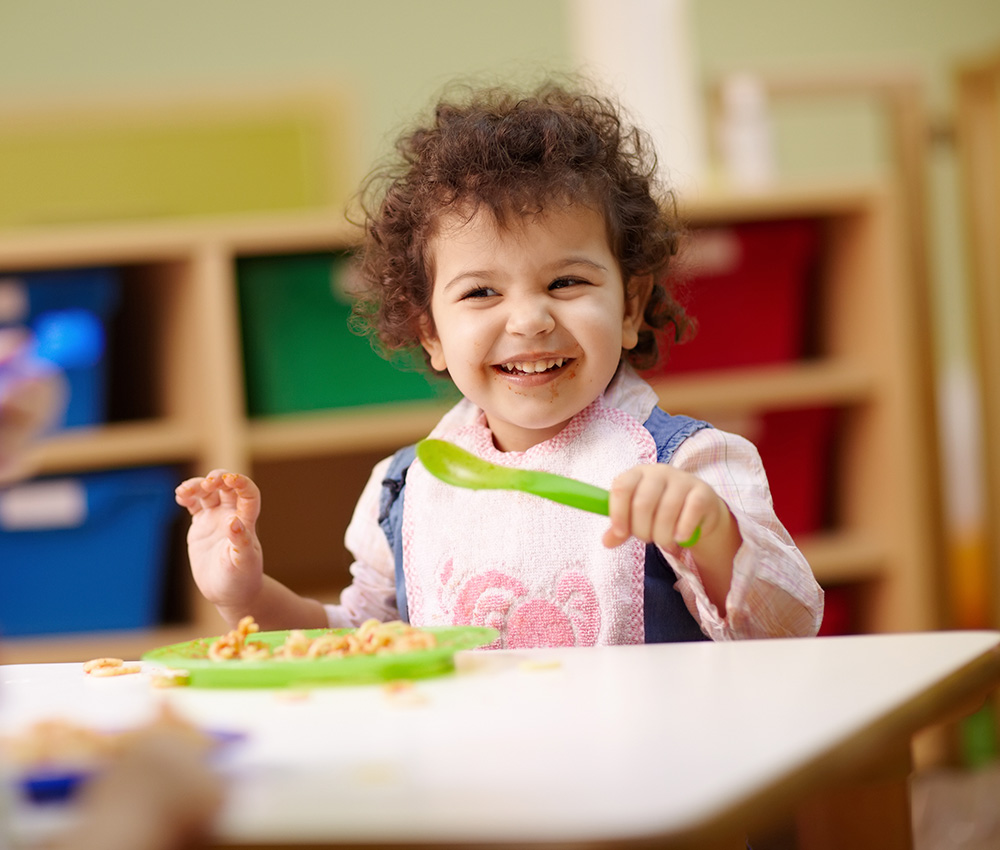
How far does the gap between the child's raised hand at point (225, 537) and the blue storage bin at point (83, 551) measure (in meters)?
0.96

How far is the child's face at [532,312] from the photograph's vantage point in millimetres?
881

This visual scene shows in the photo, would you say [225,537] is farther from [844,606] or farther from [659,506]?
[844,606]

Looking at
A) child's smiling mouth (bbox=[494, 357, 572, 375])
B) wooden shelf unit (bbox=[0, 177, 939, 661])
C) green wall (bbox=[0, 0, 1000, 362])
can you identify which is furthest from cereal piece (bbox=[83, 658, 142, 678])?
green wall (bbox=[0, 0, 1000, 362])

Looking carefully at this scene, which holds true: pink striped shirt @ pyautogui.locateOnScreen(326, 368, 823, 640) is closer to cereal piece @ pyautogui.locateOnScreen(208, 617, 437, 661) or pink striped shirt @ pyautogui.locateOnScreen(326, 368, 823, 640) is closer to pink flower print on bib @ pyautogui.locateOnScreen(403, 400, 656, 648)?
pink flower print on bib @ pyautogui.locateOnScreen(403, 400, 656, 648)

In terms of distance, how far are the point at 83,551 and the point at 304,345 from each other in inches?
17.1

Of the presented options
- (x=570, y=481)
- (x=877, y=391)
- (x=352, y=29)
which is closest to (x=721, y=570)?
(x=570, y=481)

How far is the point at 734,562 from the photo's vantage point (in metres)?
0.76

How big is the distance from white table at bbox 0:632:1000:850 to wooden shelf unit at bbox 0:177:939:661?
106 cm

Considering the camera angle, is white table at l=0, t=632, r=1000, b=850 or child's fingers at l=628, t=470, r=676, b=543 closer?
white table at l=0, t=632, r=1000, b=850

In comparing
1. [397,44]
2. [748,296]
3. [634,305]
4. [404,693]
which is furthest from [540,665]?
[397,44]

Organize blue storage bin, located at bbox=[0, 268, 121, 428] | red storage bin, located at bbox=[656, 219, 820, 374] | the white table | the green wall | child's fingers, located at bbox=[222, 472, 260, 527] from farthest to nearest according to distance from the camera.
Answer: the green wall → red storage bin, located at bbox=[656, 219, 820, 374] → blue storage bin, located at bbox=[0, 268, 121, 428] → child's fingers, located at bbox=[222, 472, 260, 527] → the white table

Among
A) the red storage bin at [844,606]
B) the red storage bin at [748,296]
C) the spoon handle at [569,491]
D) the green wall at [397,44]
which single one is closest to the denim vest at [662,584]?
the spoon handle at [569,491]

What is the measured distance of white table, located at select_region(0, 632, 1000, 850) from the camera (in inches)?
15.5

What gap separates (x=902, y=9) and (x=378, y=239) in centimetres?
325
